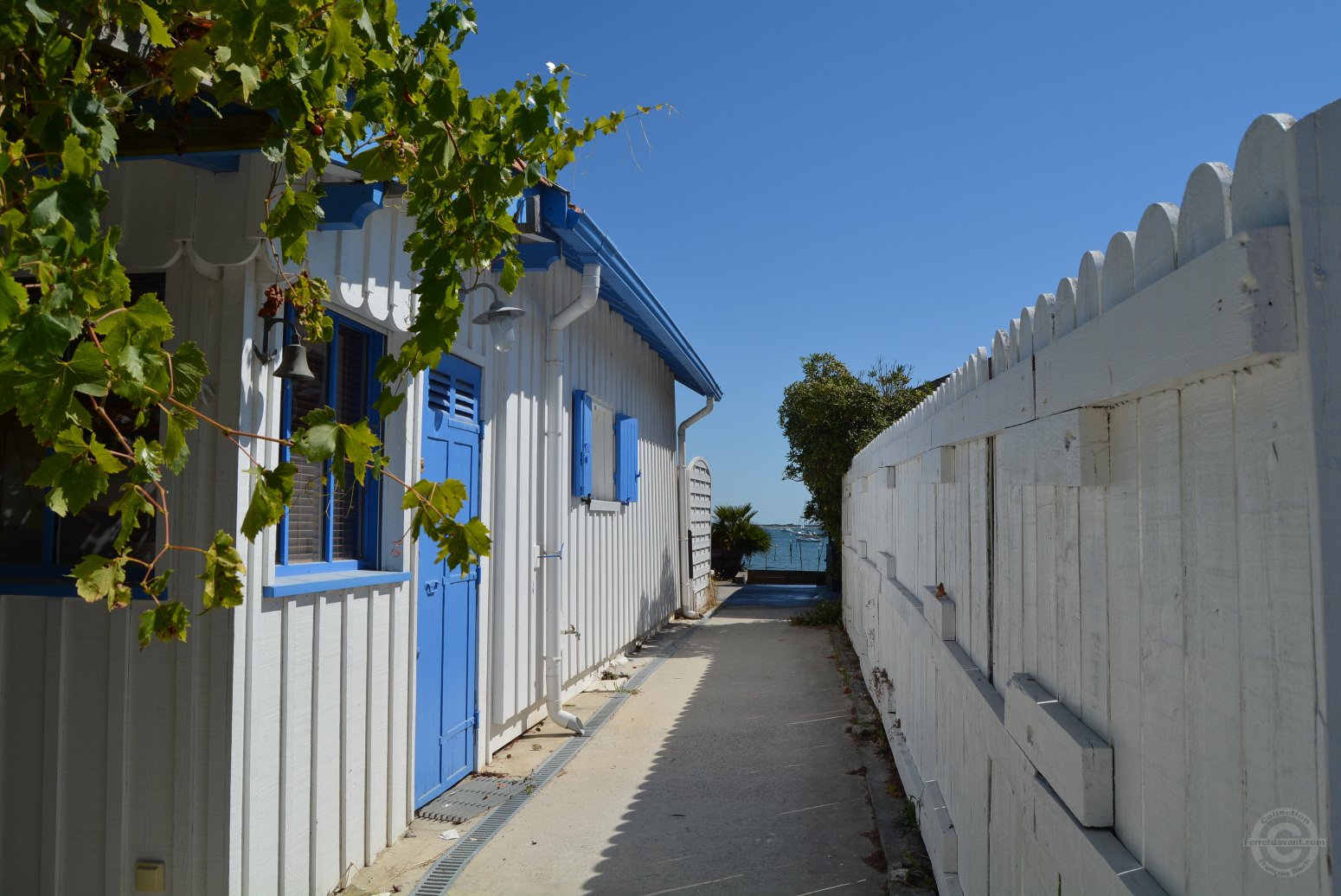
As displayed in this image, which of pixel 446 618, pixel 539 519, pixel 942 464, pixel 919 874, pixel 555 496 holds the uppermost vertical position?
pixel 942 464

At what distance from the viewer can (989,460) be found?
2.92 metres

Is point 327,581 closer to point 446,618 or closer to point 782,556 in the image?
point 446,618

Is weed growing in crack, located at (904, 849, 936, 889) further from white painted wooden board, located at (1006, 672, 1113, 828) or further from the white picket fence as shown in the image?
white painted wooden board, located at (1006, 672, 1113, 828)

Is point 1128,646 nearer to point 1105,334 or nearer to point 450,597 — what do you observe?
point 1105,334

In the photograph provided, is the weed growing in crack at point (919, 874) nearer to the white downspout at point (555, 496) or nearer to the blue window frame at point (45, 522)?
the white downspout at point (555, 496)

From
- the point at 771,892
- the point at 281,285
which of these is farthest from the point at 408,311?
the point at 771,892

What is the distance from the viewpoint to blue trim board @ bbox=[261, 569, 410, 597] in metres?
3.18

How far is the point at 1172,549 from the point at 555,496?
528 cm

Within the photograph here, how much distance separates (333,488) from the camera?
389 centimetres

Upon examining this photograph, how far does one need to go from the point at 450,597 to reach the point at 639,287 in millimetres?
3618

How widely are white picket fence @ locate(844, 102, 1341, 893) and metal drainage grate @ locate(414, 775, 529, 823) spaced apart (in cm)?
261

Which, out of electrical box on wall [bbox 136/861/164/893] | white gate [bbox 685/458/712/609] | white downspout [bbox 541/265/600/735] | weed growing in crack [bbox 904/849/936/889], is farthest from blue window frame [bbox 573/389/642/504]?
electrical box on wall [bbox 136/861/164/893]

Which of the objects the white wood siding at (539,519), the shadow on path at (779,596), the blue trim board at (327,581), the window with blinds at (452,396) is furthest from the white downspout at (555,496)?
the shadow on path at (779,596)

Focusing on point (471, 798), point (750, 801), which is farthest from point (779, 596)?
point (471, 798)
